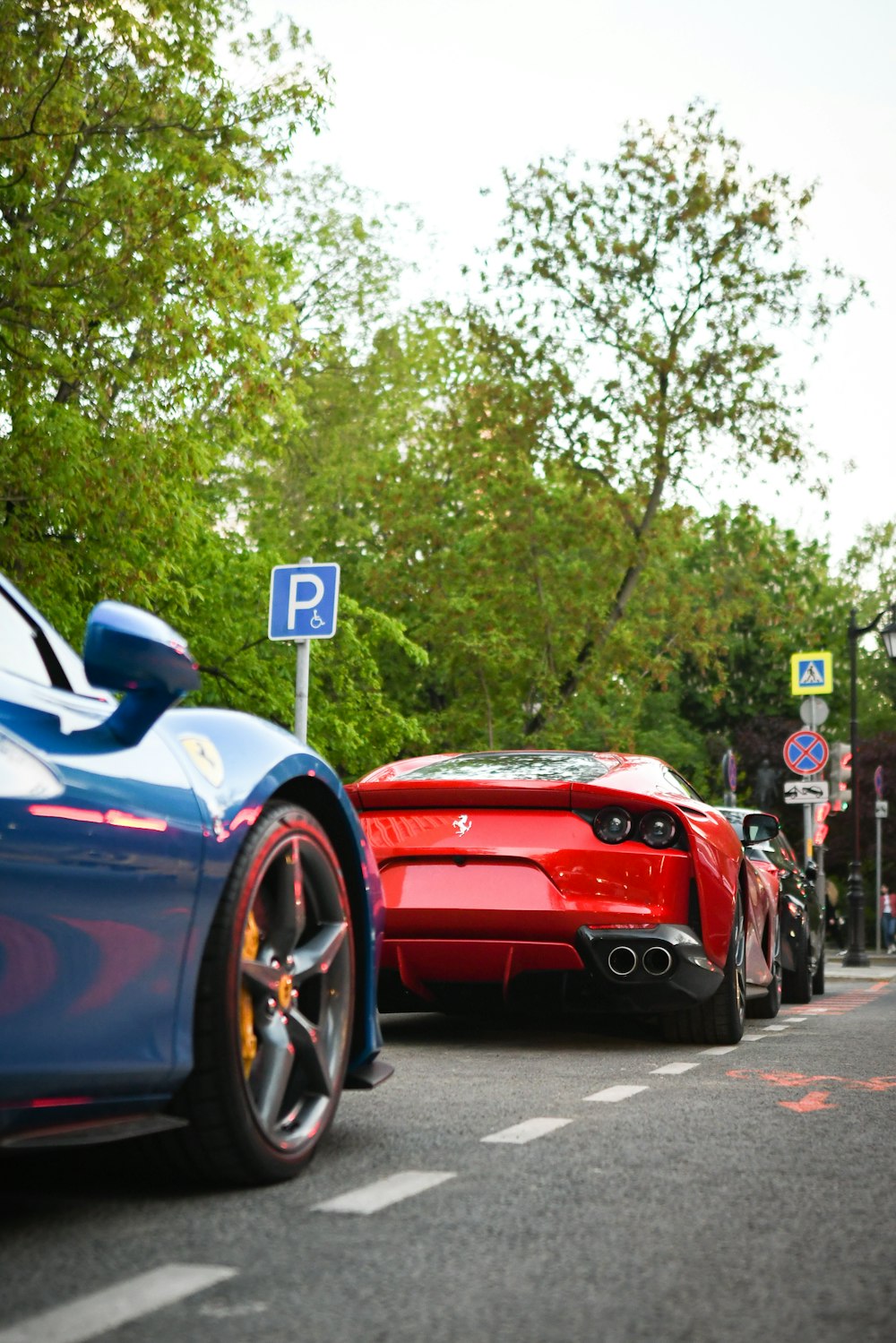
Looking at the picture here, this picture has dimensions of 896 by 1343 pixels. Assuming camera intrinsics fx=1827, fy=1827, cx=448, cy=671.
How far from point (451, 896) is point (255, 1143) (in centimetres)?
355

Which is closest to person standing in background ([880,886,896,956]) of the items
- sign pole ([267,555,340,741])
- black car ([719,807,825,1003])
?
black car ([719,807,825,1003])

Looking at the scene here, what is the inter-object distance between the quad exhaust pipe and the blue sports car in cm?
278

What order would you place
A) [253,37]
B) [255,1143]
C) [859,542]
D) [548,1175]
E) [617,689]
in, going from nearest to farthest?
[255,1143] < [548,1175] < [253,37] < [617,689] < [859,542]

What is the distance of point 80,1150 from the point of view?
4340 millimetres

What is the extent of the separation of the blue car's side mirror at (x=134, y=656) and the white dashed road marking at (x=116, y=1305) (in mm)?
989

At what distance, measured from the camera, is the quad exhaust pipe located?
23.6ft

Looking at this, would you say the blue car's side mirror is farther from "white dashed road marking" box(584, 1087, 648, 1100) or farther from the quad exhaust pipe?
the quad exhaust pipe

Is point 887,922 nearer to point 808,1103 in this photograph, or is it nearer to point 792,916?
point 792,916

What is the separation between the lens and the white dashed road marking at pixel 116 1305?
102 inches

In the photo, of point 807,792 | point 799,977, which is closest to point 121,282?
point 799,977

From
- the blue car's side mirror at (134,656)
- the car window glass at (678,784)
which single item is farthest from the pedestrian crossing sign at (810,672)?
the blue car's side mirror at (134,656)

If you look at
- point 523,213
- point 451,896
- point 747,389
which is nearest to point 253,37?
point 523,213

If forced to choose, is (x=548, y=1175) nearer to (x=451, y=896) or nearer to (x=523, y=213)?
(x=451, y=896)

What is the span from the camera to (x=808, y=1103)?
230 inches
